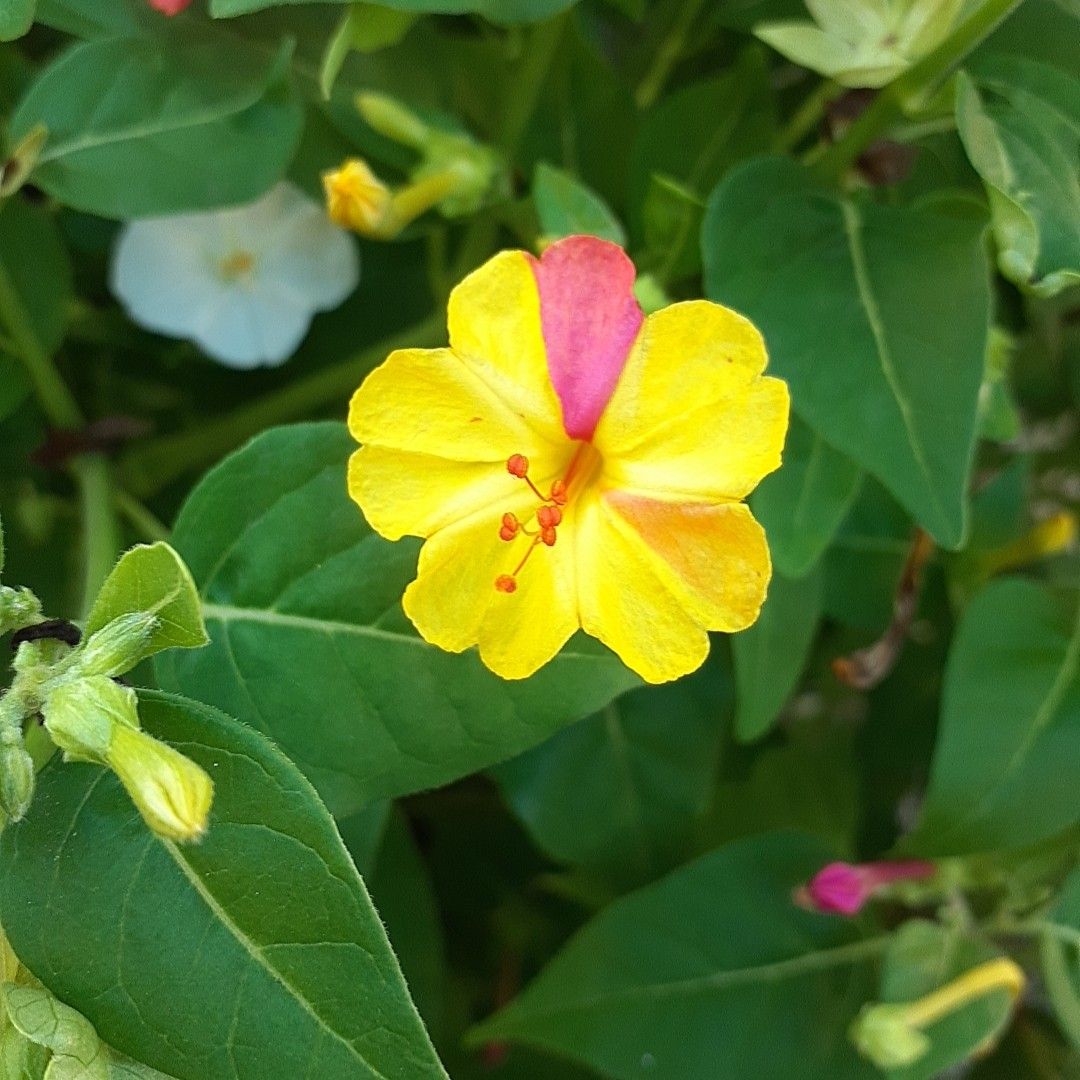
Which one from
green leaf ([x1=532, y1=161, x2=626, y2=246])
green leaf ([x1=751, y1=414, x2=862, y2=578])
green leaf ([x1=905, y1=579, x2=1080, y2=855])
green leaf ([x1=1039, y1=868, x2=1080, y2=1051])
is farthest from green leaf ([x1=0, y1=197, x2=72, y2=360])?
green leaf ([x1=1039, y1=868, x2=1080, y2=1051])

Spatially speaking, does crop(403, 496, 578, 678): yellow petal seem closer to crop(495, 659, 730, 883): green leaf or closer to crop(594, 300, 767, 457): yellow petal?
crop(594, 300, 767, 457): yellow petal

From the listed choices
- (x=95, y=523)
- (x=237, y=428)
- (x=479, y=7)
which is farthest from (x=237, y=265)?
(x=479, y=7)

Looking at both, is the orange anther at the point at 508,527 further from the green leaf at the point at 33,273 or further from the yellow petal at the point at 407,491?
the green leaf at the point at 33,273

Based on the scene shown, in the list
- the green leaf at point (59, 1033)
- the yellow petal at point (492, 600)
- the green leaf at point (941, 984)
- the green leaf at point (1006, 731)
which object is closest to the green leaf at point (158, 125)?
the yellow petal at point (492, 600)

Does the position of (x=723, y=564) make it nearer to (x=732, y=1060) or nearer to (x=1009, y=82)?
(x=1009, y=82)

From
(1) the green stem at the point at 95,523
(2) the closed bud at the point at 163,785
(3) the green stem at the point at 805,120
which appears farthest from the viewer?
(3) the green stem at the point at 805,120

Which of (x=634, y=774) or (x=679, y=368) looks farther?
(x=634, y=774)

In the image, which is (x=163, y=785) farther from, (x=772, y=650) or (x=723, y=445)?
(x=772, y=650)
